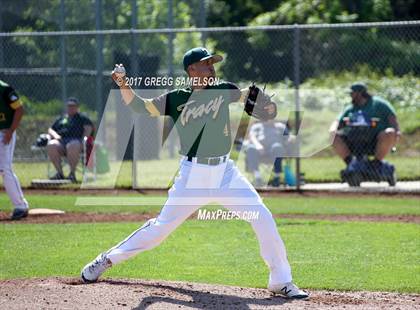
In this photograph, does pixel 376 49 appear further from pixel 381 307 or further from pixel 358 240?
pixel 381 307

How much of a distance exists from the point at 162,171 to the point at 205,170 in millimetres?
9707

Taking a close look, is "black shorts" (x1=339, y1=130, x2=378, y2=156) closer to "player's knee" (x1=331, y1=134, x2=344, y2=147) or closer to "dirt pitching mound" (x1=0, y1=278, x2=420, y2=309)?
"player's knee" (x1=331, y1=134, x2=344, y2=147)

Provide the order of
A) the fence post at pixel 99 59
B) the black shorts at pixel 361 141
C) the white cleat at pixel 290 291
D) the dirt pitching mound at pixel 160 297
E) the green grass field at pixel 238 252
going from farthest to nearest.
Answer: the fence post at pixel 99 59 → the black shorts at pixel 361 141 → the green grass field at pixel 238 252 → the white cleat at pixel 290 291 → the dirt pitching mound at pixel 160 297

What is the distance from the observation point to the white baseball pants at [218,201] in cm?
693

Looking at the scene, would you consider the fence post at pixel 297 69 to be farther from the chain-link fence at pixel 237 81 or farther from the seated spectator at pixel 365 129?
the seated spectator at pixel 365 129

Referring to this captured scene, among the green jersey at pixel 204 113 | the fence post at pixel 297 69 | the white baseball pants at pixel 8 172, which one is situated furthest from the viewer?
the fence post at pixel 297 69

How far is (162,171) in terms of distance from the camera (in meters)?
16.7

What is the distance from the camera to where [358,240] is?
10047 mm

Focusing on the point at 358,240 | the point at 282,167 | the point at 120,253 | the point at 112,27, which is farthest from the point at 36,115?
the point at 120,253

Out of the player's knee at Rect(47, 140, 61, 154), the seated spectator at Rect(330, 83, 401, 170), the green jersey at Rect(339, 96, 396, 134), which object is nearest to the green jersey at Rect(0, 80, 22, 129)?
the player's knee at Rect(47, 140, 61, 154)

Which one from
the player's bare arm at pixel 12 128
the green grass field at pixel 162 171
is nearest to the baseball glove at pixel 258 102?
the player's bare arm at pixel 12 128

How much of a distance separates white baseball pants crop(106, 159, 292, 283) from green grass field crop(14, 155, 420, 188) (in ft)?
26.9

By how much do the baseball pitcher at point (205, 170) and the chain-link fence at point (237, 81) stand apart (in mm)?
6528

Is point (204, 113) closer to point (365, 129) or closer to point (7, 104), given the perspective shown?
point (7, 104)
